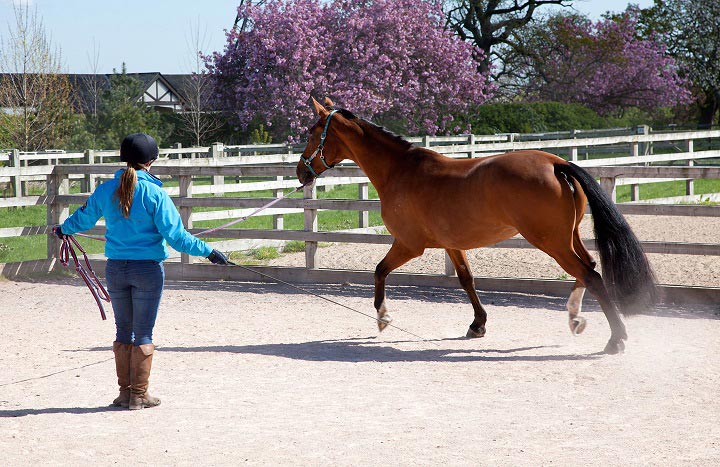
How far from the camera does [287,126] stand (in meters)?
28.9

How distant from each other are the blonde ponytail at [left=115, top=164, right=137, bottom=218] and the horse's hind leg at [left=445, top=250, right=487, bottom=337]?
313 cm

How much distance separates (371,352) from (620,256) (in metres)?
1.95

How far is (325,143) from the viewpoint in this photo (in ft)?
24.4

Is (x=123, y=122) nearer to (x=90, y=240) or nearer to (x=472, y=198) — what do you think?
(x=90, y=240)

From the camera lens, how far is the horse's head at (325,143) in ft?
24.1

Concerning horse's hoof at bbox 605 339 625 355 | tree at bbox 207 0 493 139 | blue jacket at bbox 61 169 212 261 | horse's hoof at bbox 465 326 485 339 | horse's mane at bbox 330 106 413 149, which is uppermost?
tree at bbox 207 0 493 139

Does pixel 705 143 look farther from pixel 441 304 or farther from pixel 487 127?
pixel 441 304

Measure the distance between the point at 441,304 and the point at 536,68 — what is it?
31448mm

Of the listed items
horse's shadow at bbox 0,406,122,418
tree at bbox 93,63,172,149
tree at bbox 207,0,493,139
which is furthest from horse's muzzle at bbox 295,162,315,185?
tree at bbox 93,63,172,149

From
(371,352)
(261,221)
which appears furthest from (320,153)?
(261,221)

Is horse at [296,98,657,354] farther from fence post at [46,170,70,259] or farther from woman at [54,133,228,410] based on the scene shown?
fence post at [46,170,70,259]

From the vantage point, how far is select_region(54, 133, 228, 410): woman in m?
4.98

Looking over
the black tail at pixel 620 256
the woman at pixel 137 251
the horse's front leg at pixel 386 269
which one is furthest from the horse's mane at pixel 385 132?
the woman at pixel 137 251

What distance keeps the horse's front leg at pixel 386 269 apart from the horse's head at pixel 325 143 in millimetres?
968
